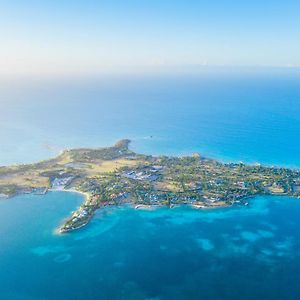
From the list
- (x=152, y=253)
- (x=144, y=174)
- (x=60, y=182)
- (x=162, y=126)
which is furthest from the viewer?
(x=162, y=126)

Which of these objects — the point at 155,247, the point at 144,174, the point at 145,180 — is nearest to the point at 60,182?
the point at 145,180

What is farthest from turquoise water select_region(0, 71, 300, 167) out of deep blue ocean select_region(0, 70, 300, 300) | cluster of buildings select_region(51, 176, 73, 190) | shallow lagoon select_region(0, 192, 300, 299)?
shallow lagoon select_region(0, 192, 300, 299)

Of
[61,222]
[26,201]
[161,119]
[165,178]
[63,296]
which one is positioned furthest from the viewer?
[161,119]

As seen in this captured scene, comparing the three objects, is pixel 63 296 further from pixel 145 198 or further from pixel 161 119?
pixel 161 119

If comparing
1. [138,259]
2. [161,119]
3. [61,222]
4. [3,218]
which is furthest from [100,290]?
[161,119]

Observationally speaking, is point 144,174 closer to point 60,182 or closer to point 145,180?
point 145,180

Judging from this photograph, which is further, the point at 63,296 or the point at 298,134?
the point at 298,134
